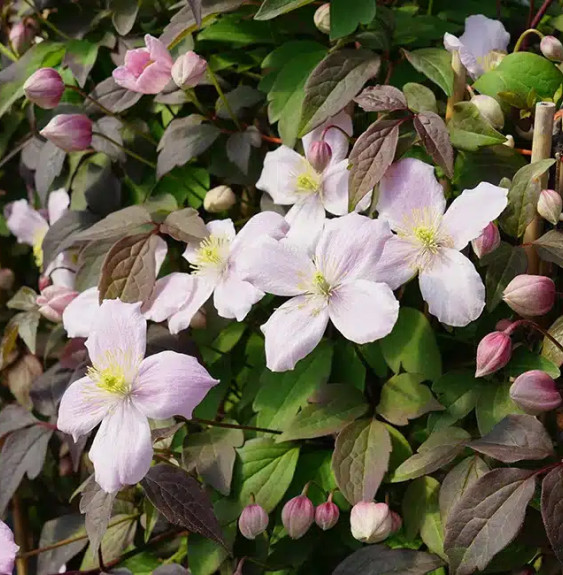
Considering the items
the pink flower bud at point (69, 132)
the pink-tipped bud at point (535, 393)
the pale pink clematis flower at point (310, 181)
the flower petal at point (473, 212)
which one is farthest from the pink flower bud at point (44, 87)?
the pink-tipped bud at point (535, 393)

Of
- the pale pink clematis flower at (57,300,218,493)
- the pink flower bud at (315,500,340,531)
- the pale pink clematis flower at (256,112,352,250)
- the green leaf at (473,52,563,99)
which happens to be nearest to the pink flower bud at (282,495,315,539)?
Result: the pink flower bud at (315,500,340,531)

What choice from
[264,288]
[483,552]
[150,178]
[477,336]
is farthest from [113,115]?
[483,552]

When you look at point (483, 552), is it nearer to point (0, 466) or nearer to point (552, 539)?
point (552, 539)

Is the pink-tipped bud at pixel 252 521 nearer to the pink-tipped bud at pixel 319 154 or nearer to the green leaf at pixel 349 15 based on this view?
the pink-tipped bud at pixel 319 154

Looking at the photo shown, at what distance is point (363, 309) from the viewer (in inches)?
30.0

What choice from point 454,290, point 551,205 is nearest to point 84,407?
point 454,290

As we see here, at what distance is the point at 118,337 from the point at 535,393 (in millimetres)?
392

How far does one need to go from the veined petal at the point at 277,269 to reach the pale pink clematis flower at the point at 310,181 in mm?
54

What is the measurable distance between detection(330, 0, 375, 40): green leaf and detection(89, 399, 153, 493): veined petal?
464 millimetres

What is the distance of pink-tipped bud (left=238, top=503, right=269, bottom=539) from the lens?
2.78ft

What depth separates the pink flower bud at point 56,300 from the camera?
1.03 m

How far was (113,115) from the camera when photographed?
109 centimetres

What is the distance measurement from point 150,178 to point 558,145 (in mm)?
535

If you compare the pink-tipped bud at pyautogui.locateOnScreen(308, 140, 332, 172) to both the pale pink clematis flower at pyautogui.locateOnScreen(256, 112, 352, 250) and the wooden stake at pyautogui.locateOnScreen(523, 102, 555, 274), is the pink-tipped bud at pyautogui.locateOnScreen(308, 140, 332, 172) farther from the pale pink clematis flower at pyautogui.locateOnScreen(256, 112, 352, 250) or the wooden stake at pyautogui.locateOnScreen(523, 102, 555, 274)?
the wooden stake at pyautogui.locateOnScreen(523, 102, 555, 274)
